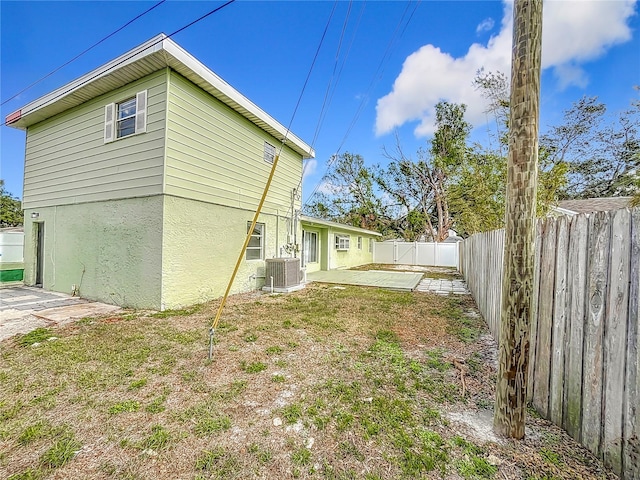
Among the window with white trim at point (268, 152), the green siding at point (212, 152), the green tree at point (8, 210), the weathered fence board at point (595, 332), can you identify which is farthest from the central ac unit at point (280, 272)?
the green tree at point (8, 210)

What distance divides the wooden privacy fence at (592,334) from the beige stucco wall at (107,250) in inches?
236

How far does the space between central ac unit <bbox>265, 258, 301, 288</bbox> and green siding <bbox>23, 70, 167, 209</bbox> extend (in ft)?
A: 12.0

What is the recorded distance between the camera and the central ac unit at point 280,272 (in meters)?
8.09

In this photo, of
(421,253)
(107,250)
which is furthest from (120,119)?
(421,253)

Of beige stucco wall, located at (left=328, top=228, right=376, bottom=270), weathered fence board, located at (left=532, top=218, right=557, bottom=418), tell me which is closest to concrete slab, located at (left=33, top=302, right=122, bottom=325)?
weathered fence board, located at (left=532, top=218, right=557, bottom=418)

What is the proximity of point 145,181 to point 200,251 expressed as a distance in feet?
5.96

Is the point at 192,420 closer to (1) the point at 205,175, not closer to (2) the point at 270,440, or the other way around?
(2) the point at 270,440

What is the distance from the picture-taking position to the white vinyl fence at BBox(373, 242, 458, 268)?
59.7 feet

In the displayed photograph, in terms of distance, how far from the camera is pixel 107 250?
6246 mm

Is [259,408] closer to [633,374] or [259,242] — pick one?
[633,374]

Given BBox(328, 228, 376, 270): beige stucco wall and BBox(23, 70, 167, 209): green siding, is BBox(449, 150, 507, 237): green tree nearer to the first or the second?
BBox(328, 228, 376, 270): beige stucco wall

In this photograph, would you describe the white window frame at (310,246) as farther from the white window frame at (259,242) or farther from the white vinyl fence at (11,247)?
the white vinyl fence at (11,247)

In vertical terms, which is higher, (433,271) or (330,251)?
(330,251)

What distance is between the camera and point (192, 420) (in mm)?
2201
